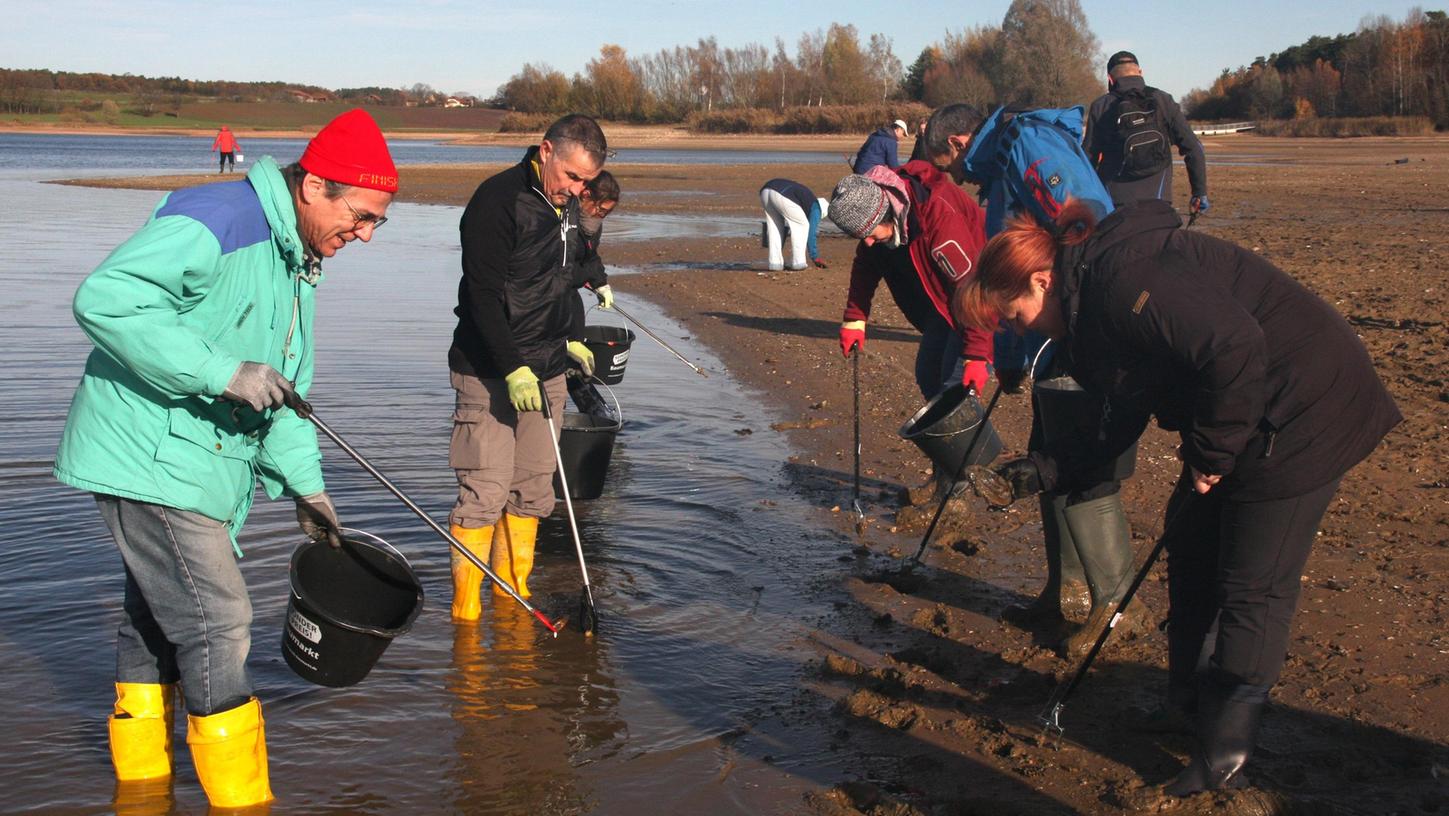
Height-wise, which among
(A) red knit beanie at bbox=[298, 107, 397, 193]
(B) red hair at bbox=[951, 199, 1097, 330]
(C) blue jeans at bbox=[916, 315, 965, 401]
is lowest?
(C) blue jeans at bbox=[916, 315, 965, 401]

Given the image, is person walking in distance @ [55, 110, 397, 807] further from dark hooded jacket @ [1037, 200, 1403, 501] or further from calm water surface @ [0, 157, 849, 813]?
dark hooded jacket @ [1037, 200, 1403, 501]

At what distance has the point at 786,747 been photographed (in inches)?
167

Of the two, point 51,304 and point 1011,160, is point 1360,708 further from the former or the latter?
point 51,304

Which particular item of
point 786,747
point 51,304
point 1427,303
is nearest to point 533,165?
point 786,747

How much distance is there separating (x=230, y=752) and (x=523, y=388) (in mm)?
1764

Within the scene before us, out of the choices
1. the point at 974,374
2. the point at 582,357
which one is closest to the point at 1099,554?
the point at 974,374

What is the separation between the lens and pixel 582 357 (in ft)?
21.1

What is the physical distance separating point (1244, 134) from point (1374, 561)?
2461 inches

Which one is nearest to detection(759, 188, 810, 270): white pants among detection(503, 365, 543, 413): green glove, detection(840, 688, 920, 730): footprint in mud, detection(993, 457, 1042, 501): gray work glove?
detection(503, 365, 543, 413): green glove

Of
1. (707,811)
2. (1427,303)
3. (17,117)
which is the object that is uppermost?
(17,117)

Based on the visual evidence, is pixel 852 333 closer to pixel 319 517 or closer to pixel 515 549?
pixel 515 549

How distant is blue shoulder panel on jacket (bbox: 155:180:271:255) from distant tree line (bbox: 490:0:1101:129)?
2639 inches

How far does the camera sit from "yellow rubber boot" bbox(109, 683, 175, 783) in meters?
3.62

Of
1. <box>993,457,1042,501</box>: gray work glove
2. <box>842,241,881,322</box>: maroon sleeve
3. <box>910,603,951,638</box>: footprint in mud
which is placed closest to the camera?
<box>993,457,1042,501</box>: gray work glove
